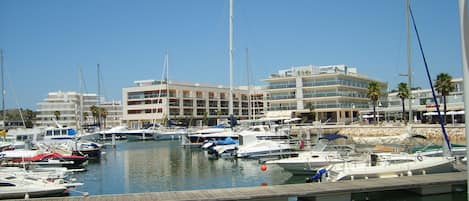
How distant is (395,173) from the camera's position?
74.4 ft

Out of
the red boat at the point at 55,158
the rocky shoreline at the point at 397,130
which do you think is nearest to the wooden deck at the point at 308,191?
the red boat at the point at 55,158

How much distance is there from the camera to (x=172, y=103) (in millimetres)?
120500

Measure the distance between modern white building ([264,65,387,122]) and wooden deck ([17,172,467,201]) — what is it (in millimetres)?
72553

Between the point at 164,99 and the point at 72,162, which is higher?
the point at 164,99


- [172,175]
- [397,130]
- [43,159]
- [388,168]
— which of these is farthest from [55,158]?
[397,130]

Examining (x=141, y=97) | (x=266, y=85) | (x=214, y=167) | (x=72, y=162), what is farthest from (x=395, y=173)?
(x=141, y=97)

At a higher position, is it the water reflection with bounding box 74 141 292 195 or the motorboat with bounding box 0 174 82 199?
the motorboat with bounding box 0 174 82 199

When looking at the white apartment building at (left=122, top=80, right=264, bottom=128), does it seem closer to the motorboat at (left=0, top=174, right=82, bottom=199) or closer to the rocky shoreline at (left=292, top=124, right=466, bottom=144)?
the rocky shoreline at (left=292, top=124, right=466, bottom=144)

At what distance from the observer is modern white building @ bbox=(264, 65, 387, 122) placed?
93.8 m

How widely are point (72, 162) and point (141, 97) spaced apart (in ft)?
294

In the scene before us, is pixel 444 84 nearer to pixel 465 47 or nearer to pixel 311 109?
pixel 311 109

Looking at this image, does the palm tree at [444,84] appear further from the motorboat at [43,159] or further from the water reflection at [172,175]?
the motorboat at [43,159]

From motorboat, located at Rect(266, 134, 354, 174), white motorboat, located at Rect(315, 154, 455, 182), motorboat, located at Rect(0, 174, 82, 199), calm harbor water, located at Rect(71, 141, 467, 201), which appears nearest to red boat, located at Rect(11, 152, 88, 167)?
calm harbor water, located at Rect(71, 141, 467, 201)

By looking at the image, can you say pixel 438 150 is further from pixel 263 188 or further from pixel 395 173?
pixel 263 188
